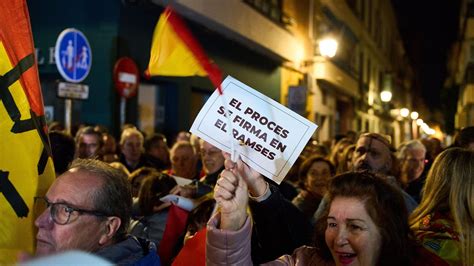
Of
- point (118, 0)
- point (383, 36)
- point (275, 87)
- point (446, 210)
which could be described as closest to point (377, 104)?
point (383, 36)

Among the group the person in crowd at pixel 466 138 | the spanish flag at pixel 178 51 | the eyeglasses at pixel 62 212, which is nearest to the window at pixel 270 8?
the person in crowd at pixel 466 138

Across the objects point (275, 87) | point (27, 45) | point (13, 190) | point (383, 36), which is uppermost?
point (383, 36)

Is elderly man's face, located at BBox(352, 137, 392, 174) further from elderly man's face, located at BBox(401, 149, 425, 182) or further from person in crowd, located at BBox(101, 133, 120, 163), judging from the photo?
person in crowd, located at BBox(101, 133, 120, 163)

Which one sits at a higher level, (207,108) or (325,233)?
(207,108)

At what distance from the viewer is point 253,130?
2688mm

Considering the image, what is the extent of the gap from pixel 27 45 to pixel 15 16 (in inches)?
5.7

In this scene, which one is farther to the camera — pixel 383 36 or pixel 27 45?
pixel 383 36

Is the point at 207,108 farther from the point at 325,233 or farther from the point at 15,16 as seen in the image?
the point at 15,16

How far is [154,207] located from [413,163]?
345 cm

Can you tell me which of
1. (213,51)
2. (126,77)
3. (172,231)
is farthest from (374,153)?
(213,51)

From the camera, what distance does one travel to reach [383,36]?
43.2 m

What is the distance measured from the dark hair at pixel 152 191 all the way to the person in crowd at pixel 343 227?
6.03 ft

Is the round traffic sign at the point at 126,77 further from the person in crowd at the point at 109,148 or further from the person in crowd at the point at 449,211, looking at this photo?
the person in crowd at the point at 449,211

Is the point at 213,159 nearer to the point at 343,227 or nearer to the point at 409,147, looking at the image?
the point at 343,227
